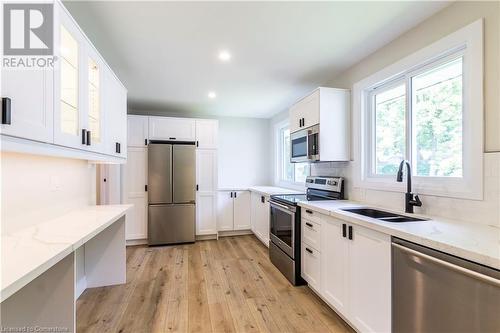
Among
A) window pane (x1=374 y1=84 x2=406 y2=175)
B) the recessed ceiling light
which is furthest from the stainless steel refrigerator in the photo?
window pane (x1=374 y1=84 x2=406 y2=175)

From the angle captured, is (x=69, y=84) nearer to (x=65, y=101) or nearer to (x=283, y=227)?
(x=65, y=101)

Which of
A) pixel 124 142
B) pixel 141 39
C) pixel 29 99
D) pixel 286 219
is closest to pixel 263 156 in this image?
pixel 286 219

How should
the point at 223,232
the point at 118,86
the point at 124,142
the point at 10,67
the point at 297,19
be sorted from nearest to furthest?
the point at 10,67 < the point at 297,19 < the point at 118,86 < the point at 124,142 < the point at 223,232

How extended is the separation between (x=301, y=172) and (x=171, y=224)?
2394mm

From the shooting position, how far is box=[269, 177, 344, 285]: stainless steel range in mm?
2625

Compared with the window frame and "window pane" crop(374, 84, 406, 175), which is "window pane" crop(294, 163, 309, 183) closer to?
the window frame

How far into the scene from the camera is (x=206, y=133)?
4.36m

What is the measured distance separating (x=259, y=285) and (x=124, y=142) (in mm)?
2242

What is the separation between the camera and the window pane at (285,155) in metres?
4.72

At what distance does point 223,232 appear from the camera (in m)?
4.66

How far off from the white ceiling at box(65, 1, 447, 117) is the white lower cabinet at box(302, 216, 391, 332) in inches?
63.5

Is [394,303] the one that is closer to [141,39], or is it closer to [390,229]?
[390,229]

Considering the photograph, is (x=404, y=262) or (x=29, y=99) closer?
(x=29, y=99)

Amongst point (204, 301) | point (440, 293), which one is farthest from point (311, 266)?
point (440, 293)
